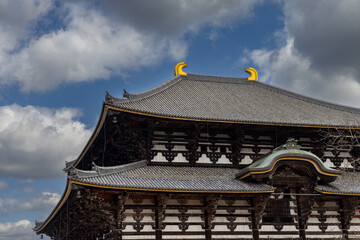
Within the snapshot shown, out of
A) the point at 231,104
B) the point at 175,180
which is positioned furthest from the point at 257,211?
the point at 231,104

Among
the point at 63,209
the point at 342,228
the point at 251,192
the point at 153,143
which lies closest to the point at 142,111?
the point at 153,143

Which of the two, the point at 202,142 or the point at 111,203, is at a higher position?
the point at 202,142

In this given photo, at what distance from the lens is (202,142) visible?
25203 millimetres

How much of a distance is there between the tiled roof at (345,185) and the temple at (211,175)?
7 cm

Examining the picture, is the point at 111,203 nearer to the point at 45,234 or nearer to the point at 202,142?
the point at 202,142

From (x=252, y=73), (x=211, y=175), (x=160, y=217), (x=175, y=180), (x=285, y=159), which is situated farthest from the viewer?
(x=252, y=73)

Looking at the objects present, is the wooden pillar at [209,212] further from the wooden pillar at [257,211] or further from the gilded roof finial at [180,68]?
the gilded roof finial at [180,68]

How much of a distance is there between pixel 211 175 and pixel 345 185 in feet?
26.4

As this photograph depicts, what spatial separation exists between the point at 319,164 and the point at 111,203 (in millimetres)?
11028

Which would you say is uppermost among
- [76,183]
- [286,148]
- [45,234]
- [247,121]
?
[247,121]

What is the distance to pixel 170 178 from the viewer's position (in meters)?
22.4

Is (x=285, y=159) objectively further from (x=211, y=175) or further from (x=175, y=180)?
(x=175, y=180)

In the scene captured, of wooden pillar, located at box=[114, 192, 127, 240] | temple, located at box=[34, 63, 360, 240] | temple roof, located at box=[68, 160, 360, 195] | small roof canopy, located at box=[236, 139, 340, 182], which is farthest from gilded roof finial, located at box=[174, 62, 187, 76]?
wooden pillar, located at box=[114, 192, 127, 240]

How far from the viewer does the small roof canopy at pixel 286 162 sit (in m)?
22.0
